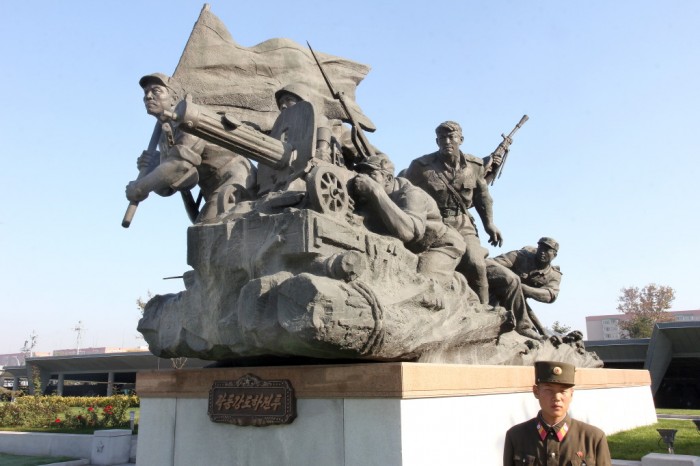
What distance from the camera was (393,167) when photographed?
6.13m

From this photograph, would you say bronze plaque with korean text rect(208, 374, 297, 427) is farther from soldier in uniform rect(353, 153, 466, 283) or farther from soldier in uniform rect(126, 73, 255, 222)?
soldier in uniform rect(126, 73, 255, 222)

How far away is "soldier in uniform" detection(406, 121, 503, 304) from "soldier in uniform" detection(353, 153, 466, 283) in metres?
1.16

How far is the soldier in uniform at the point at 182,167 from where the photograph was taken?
18.5 feet

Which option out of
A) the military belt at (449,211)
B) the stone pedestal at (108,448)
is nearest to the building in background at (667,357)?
the military belt at (449,211)

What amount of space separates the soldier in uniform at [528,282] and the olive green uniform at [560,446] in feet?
17.2

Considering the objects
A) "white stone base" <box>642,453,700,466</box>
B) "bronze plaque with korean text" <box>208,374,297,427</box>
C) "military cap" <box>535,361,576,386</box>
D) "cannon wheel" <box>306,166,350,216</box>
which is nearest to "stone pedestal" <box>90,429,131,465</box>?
"bronze plaque with korean text" <box>208,374,297,427</box>

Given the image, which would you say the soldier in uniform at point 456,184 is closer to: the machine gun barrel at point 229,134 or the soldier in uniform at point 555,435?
the machine gun barrel at point 229,134

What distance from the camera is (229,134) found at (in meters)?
4.65

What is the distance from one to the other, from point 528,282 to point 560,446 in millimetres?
6508

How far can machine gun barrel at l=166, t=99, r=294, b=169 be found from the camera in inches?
170

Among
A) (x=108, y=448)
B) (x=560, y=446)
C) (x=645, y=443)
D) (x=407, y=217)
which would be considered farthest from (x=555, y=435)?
(x=108, y=448)

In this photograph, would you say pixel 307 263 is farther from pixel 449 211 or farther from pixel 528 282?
pixel 528 282

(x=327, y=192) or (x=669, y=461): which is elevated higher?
(x=327, y=192)

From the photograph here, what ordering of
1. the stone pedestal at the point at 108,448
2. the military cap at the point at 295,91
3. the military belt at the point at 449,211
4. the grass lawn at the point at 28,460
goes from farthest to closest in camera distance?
the stone pedestal at the point at 108,448, the grass lawn at the point at 28,460, the military belt at the point at 449,211, the military cap at the point at 295,91
